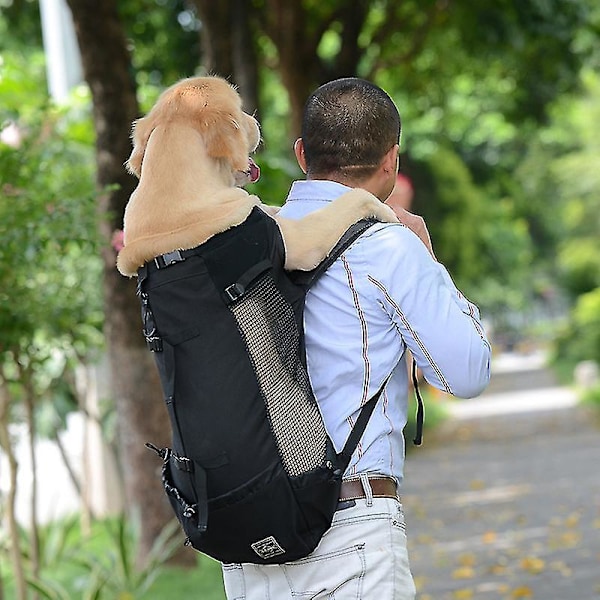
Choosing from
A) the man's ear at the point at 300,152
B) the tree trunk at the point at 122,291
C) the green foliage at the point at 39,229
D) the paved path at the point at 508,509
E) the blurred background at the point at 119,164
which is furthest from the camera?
the paved path at the point at 508,509

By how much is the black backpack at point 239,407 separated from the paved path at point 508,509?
5237 mm

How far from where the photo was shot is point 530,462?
15711mm

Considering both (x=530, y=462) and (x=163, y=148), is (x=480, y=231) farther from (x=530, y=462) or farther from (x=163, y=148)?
(x=163, y=148)

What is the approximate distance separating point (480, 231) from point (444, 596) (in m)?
21.1

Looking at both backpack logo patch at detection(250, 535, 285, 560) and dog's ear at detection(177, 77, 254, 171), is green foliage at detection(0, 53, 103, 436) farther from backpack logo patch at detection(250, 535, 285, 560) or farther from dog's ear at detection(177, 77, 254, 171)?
backpack logo patch at detection(250, 535, 285, 560)

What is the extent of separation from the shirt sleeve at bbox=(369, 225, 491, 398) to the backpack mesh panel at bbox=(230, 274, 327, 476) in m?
0.23

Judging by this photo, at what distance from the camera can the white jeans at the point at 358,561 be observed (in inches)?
108

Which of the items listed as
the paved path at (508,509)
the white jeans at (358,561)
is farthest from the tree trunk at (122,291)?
the white jeans at (358,561)

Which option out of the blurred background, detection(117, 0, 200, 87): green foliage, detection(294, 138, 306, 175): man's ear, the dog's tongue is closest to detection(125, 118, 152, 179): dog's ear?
the dog's tongue

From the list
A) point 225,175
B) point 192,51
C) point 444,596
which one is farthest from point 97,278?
point 225,175

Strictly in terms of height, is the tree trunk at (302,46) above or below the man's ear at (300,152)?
above

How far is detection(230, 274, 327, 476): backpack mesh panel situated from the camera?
2646 mm

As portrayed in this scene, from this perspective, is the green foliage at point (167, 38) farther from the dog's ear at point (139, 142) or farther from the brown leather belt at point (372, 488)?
the brown leather belt at point (372, 488)

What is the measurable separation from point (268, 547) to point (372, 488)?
10.3 inches
